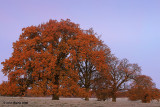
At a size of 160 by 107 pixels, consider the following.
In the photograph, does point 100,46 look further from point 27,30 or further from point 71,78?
point 27,30

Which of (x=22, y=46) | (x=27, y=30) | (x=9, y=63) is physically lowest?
(x=9, y=63)

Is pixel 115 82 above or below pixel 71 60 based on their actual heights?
below

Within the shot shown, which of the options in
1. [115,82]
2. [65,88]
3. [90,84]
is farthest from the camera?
[115,82]

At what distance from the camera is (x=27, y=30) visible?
1186 inches

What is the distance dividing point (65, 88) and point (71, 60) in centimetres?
424

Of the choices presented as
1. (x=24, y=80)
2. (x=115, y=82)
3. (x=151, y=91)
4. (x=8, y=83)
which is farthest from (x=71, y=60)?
(x=151, y=91)

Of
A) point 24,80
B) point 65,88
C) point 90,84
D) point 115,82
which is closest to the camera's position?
point 65,88

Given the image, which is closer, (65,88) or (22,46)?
(65,88)

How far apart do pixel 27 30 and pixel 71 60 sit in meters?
9.85

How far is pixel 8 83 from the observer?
26.9 m

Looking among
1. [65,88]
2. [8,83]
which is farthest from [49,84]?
[8,83]

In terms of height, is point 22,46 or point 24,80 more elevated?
point 22,46

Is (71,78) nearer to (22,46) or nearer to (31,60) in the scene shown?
(31,60)

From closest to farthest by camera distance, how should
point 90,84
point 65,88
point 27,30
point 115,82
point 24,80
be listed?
point 65,88
point 24,80
point 27,30
point 90,84
point 115,82
